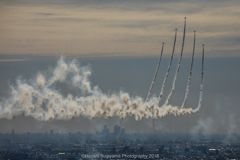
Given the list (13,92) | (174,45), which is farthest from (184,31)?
(13,92)

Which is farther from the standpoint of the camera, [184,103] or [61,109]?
[184,103]

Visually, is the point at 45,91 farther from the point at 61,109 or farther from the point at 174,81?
the point at 174,81

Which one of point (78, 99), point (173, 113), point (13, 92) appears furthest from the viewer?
point (173, 113)

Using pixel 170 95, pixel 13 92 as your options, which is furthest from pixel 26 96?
pixel 170 95

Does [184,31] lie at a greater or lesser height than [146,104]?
greater

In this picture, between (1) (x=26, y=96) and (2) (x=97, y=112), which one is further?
(2) (x=97, y=112)

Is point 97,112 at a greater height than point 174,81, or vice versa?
point 174,81

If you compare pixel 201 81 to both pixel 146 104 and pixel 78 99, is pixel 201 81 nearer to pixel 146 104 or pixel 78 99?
pixel 146 104

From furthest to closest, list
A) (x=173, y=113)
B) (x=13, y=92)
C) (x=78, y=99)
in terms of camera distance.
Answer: (x=173, y=113), (x=78, y=99), (x=13, y=92)

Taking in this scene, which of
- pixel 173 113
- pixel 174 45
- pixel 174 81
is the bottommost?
pixel 173 113
